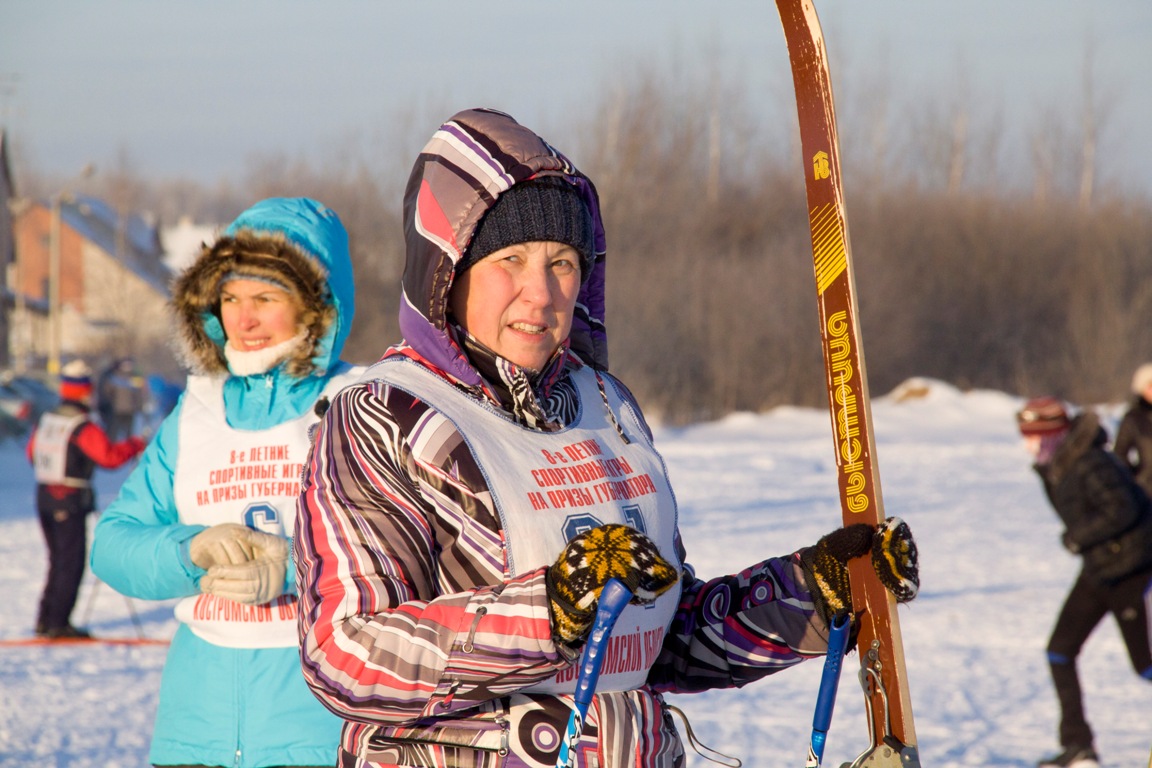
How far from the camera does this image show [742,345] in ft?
102

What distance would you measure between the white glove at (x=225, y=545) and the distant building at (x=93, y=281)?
41793mm

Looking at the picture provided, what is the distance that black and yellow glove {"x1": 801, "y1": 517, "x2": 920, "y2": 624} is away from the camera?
170 centimetres

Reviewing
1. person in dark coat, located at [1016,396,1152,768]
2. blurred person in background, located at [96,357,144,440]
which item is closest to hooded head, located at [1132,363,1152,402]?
person in dark coat, located at [1016,396,1152,768]

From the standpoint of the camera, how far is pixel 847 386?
1.87 meters

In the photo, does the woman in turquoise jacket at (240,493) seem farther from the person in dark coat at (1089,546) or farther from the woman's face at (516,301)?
the person in dark coat at (1089,546)

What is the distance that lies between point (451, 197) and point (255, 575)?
1.07m

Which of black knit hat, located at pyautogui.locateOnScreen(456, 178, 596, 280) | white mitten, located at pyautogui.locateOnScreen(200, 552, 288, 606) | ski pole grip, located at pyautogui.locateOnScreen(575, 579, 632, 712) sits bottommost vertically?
ski pole grip, located at pyautogui.locateOnScreen(575, 579, 632, 712)

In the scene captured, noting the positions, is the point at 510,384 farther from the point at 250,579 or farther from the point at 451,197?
the point at 250,579

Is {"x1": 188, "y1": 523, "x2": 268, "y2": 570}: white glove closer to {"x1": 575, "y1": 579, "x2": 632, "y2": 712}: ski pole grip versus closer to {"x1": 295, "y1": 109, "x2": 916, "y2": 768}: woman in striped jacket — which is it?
{"x1": 295, "y1": 109, "x2": 916, "y2": 768}: woman in striped jacket

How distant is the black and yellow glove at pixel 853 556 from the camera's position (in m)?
1.70

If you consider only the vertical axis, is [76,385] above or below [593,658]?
above

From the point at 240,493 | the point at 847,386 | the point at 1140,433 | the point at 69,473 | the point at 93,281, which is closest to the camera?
the point at 847,386

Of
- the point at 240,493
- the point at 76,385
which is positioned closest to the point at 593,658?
the point at 240,493

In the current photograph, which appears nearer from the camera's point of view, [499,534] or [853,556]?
[499,534]
